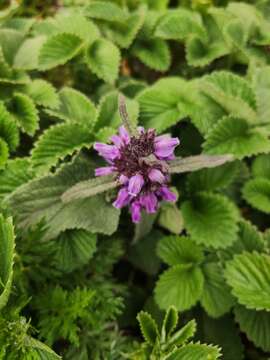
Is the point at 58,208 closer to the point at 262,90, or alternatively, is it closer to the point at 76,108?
the point at 76,108

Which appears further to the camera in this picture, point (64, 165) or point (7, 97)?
point (7, 97)

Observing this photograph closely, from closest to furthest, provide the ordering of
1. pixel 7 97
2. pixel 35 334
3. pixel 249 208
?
pixel 35 334
pixel 7 97
pixel 249 208

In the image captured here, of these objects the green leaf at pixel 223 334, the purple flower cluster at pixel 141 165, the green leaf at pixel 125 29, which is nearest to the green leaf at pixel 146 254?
the green leaf at pixel 223 334

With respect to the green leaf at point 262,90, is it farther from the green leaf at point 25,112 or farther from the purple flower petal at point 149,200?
the green leaf at point 25,112

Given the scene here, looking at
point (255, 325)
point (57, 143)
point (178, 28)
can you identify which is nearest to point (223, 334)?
point (255, 325)

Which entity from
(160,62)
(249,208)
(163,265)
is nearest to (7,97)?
(160,62)

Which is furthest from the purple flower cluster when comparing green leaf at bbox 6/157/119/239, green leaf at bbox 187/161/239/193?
green leaf at bbox 187/161/239/193

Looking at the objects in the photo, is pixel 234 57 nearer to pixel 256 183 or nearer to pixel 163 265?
pixel 256 183
